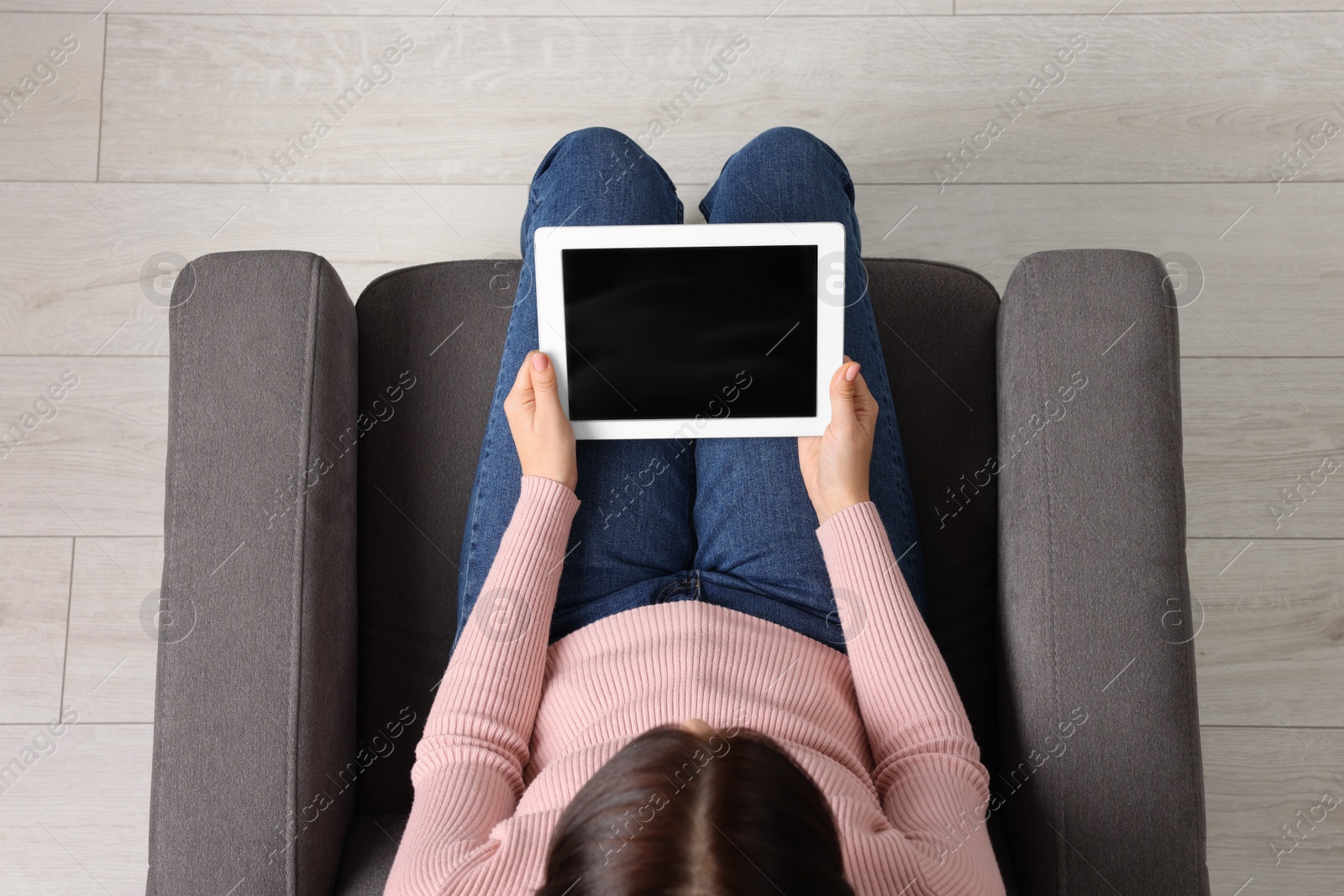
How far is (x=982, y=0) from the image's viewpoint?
1.40 metres

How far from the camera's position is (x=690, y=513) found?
3.16 ft

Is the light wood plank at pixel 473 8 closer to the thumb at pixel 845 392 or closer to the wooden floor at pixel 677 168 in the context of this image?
the wooden floor at pixel 677 168

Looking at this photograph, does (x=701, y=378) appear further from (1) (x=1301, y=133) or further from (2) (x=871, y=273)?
(1) (x=1301, y=133)

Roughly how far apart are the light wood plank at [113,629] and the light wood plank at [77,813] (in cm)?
4

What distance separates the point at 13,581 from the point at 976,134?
1.47 m

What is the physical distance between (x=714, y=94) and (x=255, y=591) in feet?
3.09

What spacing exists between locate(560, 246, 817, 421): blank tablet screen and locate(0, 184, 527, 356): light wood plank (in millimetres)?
540

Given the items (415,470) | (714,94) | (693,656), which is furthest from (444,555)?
(714,94)

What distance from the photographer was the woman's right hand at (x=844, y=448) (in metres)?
0.86

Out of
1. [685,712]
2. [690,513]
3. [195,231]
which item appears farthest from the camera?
[195,231]

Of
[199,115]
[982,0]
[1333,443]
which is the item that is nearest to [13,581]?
[199,115]

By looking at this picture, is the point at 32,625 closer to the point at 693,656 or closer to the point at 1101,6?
the point at 693,656

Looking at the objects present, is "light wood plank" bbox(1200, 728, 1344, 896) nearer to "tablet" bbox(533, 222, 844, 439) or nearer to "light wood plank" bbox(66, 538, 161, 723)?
"tablet" bbox(533, 222, 844, 439)

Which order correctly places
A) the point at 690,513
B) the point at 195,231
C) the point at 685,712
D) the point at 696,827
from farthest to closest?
the point at 195,231, the point at 690,513, the point at 685,712, the point at 696,827
